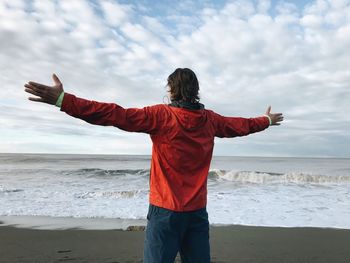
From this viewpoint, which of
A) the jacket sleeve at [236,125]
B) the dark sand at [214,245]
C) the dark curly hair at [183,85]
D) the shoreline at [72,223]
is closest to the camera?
the dark curly hair at [183,85]

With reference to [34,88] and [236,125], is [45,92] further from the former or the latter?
[236,125]

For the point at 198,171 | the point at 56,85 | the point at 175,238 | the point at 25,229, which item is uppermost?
the point at 56,85

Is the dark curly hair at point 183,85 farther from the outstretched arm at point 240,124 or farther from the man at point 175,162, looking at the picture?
the outstretched arm at point 240,124

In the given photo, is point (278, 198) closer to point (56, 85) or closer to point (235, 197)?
point (235, 197)

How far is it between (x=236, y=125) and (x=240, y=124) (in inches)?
1.8

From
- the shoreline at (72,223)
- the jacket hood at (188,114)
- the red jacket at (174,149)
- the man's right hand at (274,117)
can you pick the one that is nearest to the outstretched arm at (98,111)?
the red jacket at (174,149)

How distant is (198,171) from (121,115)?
2.09 feet

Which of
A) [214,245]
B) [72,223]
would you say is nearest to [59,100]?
[214,245]

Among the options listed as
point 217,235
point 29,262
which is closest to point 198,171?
point 29,262

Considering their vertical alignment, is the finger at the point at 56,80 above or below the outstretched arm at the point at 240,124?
above

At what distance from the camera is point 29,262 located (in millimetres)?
5258

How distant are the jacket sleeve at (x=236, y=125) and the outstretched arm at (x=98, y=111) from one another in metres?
0.54

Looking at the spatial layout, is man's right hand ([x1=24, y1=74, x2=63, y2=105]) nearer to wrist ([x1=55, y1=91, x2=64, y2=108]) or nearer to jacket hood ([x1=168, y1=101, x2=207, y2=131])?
wrist ([x1=55, y1=91, x2=64, y2=108])

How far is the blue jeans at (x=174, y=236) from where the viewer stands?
7.68ft
